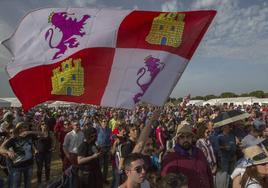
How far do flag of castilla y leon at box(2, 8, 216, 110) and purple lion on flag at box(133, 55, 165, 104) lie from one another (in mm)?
12

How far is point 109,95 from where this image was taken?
420 cm

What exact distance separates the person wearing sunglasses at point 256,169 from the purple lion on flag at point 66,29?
2464 millimetres

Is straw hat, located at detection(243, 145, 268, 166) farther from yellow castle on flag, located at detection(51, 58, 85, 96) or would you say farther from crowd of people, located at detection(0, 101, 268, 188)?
yellow castle on flag, located at detection(51, 58, 85, 96)

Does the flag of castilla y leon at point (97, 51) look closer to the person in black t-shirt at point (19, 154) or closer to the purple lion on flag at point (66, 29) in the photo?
the purple lion on flag at point (66, 29)

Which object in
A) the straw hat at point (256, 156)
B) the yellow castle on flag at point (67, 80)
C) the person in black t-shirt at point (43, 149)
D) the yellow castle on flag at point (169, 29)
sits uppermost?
the yellow castle on flag at point (169, 29)

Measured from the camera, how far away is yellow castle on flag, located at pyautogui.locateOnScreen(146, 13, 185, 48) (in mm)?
4109

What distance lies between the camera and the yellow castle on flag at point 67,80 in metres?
4.18

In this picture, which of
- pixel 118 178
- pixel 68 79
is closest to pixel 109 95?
pixel 68 79

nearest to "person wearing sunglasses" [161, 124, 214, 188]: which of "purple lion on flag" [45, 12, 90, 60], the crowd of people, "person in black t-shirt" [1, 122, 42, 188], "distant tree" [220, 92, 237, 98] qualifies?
the crowd of people

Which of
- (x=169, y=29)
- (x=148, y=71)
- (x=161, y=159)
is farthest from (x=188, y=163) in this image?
(x=161, y=159)

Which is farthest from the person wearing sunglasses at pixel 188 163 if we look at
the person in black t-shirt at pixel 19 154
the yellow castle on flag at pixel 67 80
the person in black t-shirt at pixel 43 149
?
the person in black t-shirt at pixel 43 149

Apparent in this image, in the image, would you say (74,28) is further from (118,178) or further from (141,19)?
(118,178)

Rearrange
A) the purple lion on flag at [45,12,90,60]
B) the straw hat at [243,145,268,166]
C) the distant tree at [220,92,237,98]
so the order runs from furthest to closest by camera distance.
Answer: the distant tree at [220,92,237,98] < the purple lion on flag at [45,12,90,60] < the straw hat at [243,145,268,166]

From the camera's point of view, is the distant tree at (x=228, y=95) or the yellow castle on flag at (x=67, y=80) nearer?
the yellow castle on flag at (x=67, y=80)
